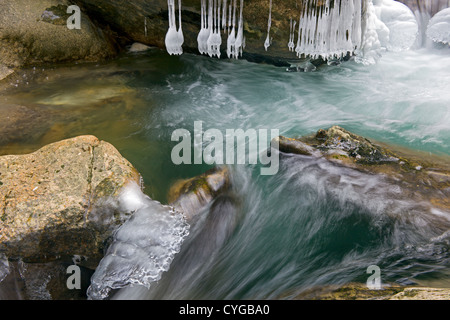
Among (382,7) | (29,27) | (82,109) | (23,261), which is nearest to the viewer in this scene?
(23,261)

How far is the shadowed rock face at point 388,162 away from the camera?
3.50 meters

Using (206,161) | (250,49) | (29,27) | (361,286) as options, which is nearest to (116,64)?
(29,27)

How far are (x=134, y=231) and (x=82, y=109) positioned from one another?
2834mm

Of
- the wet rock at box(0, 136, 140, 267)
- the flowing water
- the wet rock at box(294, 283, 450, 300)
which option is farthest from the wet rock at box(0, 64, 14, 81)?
the wet rock at box(294, 283, 450, 300)

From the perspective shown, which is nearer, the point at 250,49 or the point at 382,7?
the point at 250,49

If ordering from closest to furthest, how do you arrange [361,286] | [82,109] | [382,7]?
[361,286] → [82,109] → [382,7]

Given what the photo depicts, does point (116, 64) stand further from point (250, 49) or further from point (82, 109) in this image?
point (250, 49)

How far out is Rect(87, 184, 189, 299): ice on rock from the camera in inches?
118

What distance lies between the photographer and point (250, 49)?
637 cm

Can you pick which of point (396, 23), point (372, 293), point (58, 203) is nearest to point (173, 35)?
point (58, 203)

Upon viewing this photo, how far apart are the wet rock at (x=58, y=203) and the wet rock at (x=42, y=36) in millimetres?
3758

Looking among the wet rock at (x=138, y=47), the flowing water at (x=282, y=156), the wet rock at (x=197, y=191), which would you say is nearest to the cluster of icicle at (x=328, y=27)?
the flowing water at (x=282, y=156)

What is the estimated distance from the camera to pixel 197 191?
3.67 meters

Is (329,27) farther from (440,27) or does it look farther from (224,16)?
(440,27)
